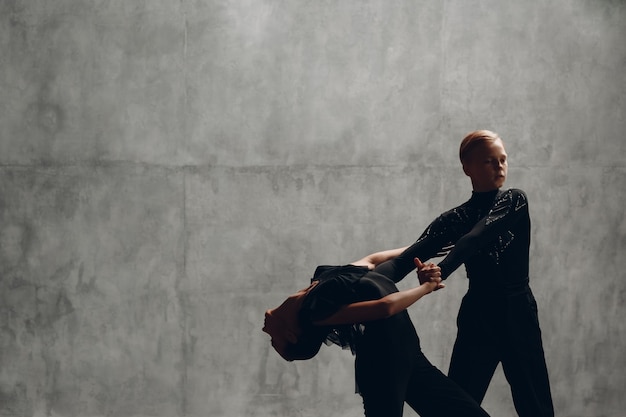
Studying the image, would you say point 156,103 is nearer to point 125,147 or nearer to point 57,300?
point 125,147

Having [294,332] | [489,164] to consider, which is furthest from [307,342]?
[489,164]

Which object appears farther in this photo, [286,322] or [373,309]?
[286,322]

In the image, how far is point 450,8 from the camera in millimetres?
4773

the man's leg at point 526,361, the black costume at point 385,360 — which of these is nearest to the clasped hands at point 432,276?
the black costume at point 385,360

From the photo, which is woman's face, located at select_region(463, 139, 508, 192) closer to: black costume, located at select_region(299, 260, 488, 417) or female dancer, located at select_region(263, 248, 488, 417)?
female dancer, located at select_region(263, 248, 488, 417)

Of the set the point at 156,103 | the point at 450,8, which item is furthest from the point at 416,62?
the point at 156,103

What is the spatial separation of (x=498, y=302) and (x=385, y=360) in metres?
0.73

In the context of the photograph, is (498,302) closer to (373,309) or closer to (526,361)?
(526,361)

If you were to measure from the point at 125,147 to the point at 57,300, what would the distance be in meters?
1.11

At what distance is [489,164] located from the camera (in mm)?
3107

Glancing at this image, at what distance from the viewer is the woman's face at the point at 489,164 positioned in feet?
10.2

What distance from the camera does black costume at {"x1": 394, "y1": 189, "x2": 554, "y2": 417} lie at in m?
3.07

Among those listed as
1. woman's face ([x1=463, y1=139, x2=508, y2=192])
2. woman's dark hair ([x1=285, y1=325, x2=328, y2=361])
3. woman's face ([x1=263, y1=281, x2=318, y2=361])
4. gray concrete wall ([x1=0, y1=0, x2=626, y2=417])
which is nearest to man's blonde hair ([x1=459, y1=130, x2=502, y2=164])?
woman's face ([x1=463, y1=139, x2=508, y2=192])

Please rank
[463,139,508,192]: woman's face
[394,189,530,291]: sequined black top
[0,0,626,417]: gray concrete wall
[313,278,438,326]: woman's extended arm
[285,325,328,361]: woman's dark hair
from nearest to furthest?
[313,278,438,326]: woman's extended arm, [285,325,328,361]: woman's dark hair, [394,189,530,291]: sequined black top, [463,139,508,192]: woman's face, [0,0,626,417]: gray concrete wall
